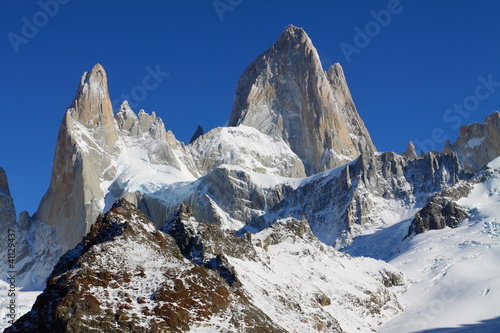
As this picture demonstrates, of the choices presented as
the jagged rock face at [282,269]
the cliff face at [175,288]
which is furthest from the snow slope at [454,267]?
the cliff face at [175,288]

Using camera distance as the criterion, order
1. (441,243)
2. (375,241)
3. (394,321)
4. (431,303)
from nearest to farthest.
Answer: (394,321)
(431,303)
(441,243)
(375,241)

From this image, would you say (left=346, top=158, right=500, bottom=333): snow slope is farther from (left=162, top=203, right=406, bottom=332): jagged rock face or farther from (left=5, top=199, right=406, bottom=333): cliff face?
(left=5, top=199, right=406, bottom=333): cliff face

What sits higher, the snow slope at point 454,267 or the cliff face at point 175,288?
the snow slope at point 454,267

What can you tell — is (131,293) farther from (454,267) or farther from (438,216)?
(438,216)

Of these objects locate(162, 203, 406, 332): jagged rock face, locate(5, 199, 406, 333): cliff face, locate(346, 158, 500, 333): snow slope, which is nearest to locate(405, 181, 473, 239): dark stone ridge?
locate(346, 158, 500, 333): snow slope

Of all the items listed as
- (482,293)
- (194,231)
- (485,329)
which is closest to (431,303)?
(482,293)

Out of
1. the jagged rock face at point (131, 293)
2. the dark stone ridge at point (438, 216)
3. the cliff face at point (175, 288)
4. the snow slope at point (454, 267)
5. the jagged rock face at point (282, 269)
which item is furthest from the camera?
the dark stone ridge at point (438, 216)

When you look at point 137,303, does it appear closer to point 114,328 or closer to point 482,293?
point 114,328

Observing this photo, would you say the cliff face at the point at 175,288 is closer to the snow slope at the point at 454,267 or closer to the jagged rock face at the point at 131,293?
the jagged rock face at the point at 131,293

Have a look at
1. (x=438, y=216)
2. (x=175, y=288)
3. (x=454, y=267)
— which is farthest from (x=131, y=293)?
(x=438, y=216)
